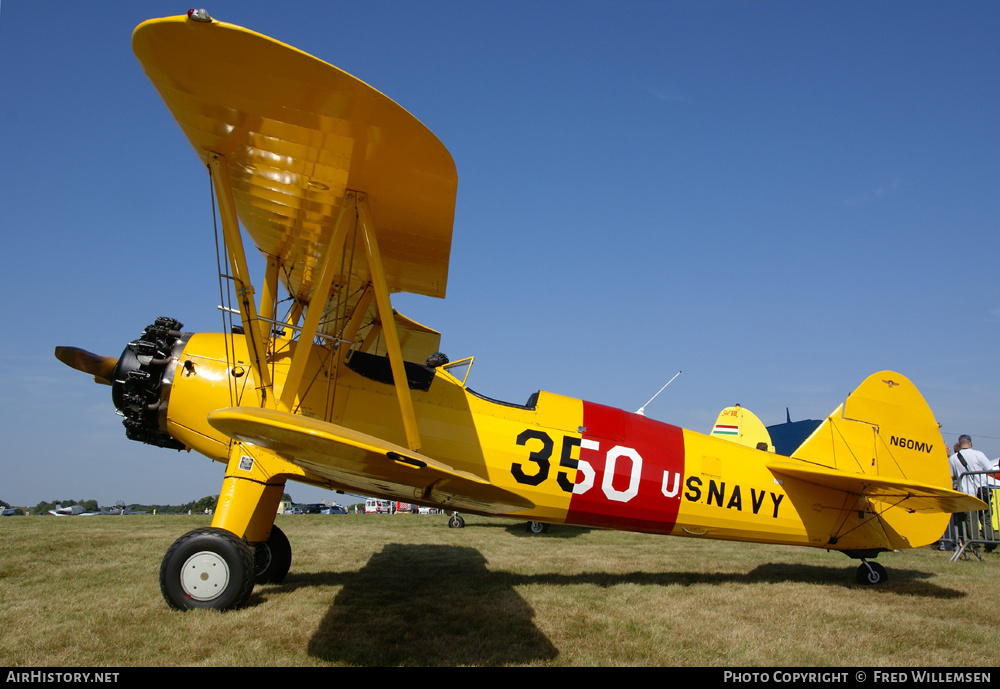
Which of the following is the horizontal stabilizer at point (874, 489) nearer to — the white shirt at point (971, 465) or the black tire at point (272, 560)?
the white shirt at point (971, 465)

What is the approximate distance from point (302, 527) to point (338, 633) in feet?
25.0

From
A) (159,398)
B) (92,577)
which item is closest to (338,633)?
(159,398)

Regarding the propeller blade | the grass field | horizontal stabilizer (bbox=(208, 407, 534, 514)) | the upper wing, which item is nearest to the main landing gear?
the grass field

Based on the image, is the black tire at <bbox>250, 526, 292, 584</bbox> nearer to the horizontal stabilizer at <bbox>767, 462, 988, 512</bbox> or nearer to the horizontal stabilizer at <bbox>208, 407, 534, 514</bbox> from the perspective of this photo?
the horizontal stabilizer at <bbox>208, 407, 534, 514</bbox>

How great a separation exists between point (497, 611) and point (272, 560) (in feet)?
8.00

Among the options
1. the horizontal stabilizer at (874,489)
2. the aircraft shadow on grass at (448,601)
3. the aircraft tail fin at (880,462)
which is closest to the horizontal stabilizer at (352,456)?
the aircraft shadow on grass at (448,601)

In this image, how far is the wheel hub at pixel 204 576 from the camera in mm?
4270

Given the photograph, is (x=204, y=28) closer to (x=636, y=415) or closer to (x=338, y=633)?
(x=338, y=633)

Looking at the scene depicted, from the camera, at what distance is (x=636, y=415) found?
6586 millimetres

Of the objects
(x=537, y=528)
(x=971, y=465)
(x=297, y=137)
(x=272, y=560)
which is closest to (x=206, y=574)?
(x=272, y=560)

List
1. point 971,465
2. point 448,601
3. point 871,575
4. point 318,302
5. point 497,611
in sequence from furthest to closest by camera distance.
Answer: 1. point 971,465
2. point 871,575
3. point 448,601
4. point 318,302
5. point 497,611

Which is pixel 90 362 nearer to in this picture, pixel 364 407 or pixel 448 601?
pixel 364 407

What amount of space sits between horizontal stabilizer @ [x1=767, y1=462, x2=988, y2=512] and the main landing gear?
18.1 ft

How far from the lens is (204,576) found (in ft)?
14.1
